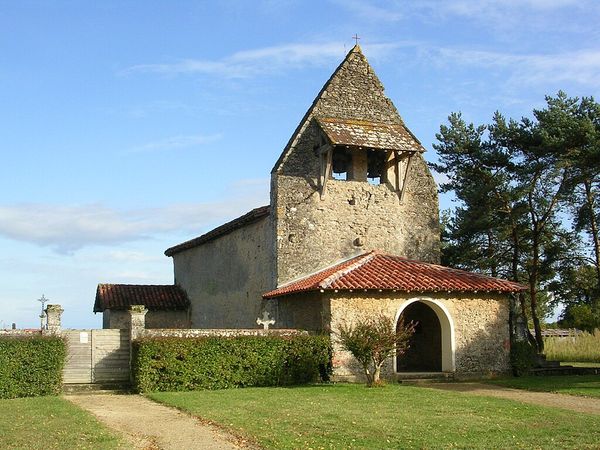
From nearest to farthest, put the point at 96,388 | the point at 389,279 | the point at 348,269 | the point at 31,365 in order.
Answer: the point at 31,365
the point at 96,388
the point at 389,279
the point at 348,269

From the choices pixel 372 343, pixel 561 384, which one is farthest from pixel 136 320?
pixel 561 384

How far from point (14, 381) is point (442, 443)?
1443cm

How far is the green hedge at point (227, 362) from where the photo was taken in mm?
22344

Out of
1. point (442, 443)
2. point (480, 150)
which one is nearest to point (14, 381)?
point (442, 443)

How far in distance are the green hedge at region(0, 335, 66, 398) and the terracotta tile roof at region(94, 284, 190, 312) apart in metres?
11.9

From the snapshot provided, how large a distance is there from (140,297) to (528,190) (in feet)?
61.1

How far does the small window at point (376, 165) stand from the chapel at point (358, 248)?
0.04 m

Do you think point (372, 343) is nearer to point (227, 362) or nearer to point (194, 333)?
point (227, 362)

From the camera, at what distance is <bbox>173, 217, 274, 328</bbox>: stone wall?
1153 inches

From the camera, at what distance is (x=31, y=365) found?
22.0 meters

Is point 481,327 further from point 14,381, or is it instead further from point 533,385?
point 14,381

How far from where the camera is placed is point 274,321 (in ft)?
89.5

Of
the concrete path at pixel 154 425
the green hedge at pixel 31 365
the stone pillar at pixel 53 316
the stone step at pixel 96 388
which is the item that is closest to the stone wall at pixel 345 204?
the stone step at pixel 96 388

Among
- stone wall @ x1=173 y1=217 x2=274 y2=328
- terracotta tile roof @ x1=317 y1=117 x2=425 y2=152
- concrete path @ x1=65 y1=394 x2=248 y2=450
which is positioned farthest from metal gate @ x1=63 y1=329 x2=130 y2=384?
terracotta tile roof @ x1=317 y1=117 x2=425 y2=152
